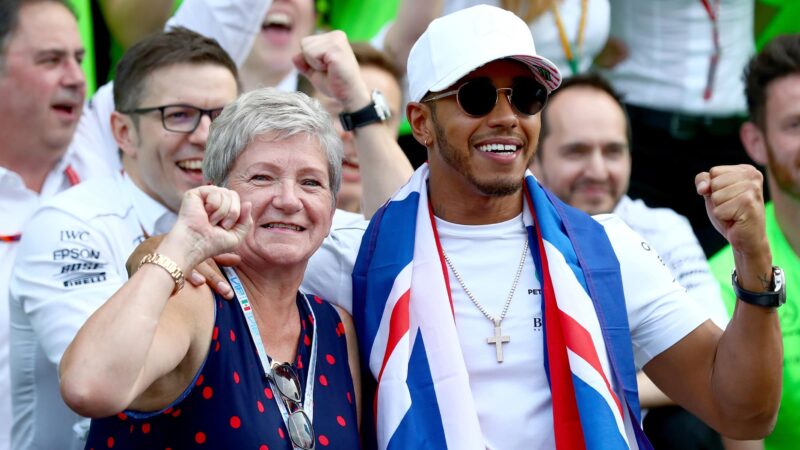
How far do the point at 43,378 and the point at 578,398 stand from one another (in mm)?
1737

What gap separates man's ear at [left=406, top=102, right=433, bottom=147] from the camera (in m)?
3.69

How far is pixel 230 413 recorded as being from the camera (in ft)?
10.1

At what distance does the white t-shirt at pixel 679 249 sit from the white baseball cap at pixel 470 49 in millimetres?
1399

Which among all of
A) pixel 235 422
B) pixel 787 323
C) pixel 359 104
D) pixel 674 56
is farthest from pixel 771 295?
pixel 674 56

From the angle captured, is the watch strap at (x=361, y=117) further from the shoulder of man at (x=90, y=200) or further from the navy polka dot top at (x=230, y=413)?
the navy polka dot top at (x=230, y=413)

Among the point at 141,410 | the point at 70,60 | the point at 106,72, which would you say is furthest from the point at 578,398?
the point at 106,72

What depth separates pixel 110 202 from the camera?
4227 mm

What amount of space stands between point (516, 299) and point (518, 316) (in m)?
0.05

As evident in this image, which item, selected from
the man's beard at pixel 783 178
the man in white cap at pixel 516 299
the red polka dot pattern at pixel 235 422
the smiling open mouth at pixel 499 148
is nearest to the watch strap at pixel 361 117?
the man in white cap at pixel 516 299

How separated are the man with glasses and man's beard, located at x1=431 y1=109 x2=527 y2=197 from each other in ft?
3.67

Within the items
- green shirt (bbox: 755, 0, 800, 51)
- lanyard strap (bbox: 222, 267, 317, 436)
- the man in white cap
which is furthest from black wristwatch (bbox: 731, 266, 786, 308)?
green shirt (bbox: 755, 0, 800, 51)

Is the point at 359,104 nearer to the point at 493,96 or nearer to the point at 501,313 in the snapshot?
the point at 493,96

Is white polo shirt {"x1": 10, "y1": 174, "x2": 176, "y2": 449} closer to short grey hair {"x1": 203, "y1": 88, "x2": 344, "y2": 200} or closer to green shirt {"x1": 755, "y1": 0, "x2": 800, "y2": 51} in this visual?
short grey hair {"x1": 203, "y1": 88, "x2": 344, "y2": 200}

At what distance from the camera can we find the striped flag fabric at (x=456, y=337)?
3.26m
